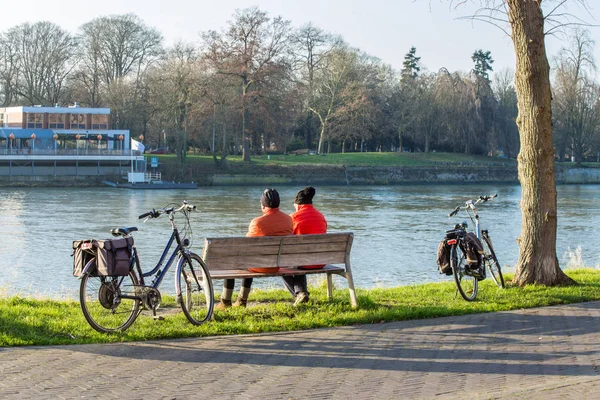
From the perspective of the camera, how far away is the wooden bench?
8.06 meters

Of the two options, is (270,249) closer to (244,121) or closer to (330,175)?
(244,121)

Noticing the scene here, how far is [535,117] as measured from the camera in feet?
32.7

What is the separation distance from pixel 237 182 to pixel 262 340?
60.6 metres

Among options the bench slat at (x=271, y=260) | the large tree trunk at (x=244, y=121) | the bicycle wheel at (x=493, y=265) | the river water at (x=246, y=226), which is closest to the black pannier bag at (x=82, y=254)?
the bench slat at (x=271, y=260)

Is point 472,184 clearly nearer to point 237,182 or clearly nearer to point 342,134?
point 342,134

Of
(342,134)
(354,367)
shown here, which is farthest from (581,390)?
(342,134)

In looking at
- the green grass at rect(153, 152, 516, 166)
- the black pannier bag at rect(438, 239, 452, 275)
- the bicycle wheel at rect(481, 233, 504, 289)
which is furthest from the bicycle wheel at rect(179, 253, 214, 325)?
the green grass at rect(153, 152, 516, 166)

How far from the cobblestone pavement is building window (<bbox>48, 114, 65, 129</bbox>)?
67.2 m

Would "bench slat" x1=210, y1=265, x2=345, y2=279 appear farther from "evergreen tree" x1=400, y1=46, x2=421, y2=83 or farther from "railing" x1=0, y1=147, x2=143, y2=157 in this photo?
"evergreen tree" x1=400, y1=46, x2=421, y2=83

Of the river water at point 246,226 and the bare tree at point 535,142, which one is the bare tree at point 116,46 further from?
the bare tree at point 535,142

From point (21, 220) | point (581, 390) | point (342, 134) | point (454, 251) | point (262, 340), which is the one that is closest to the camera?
point (581, 390)

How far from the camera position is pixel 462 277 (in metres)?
9.26

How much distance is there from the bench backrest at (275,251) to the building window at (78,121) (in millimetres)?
65831

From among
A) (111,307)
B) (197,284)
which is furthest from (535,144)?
(111,307)
